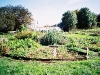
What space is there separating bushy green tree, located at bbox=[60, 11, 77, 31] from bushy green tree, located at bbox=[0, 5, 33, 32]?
37.2 feet

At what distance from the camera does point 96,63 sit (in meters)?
10.7

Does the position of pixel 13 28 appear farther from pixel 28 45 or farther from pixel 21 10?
pixel 28 45

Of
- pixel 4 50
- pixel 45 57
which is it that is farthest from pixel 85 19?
pixel 4 50

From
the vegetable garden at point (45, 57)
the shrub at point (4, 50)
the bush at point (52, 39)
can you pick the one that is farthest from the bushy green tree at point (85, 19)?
the shrub at point (4, 50)

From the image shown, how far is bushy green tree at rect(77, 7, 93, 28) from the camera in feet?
150

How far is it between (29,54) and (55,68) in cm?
405

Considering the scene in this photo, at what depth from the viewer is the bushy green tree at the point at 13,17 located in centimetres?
3319

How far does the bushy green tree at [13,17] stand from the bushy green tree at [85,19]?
647 inches

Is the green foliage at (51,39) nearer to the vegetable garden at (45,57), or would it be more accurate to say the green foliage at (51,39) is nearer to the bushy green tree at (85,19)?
the vegetable garden at (45,57)

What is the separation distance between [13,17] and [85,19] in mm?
21260

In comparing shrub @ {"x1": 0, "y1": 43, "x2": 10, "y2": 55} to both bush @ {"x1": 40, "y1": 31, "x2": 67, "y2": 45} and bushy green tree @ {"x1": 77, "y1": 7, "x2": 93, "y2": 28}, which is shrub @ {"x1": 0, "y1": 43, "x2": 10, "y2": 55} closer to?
bush @ {"x1": 40, "y1": 31, "x2": 67, "y2": 45}

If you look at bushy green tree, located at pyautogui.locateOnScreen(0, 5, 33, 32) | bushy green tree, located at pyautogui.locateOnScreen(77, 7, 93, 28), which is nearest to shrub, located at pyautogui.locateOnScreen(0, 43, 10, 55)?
bushy green tree, located at pyautogui.locateOnScreen(0, 5, 33, 32)

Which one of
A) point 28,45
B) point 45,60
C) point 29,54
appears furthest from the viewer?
point 28,45

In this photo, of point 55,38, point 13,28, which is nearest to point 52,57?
point 55,38
